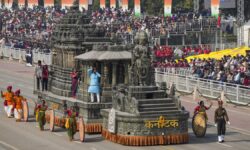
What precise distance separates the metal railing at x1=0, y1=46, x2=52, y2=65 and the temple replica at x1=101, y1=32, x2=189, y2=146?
1153 inches

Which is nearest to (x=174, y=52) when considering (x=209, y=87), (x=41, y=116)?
(x=209, y=87)

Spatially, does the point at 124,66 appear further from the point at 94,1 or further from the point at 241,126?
the point at 94,1

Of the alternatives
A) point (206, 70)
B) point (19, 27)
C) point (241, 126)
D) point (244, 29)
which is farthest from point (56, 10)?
point (241, 126)

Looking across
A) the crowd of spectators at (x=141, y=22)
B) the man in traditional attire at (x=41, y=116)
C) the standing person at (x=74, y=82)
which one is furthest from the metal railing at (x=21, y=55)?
the man in traditional attire at (x=41, y=116)

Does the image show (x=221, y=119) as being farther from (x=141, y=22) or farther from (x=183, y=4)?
(x=183, y=4)

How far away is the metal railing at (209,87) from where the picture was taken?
120 feet

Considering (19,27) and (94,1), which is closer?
(19,27)

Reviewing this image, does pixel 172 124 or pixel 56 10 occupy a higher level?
pixel 56 10

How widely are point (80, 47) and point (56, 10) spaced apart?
2151 inches

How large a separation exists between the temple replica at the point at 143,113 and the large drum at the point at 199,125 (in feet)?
4.24

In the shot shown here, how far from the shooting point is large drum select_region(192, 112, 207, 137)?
27.3 m

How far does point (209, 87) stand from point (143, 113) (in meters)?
14.3

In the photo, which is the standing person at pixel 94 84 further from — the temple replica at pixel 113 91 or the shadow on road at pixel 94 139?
the shadow on road at pixel 94 139

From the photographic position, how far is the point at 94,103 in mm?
27891
